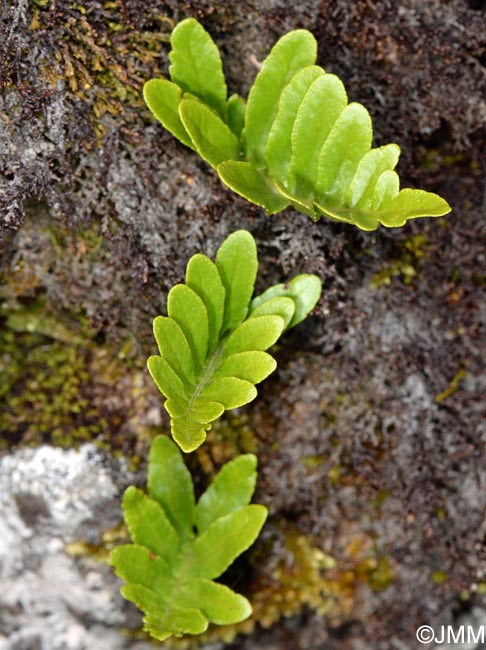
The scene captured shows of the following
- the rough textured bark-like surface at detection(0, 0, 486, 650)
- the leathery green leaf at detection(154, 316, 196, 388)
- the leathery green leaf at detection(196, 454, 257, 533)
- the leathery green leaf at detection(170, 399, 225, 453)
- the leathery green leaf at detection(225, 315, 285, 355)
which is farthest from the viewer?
the leathery green leaf at detection(196, 454, 257, 533)

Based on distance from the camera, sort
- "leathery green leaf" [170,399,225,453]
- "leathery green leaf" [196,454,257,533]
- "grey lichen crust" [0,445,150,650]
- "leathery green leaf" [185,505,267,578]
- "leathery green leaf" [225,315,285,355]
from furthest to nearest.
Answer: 1. "grey lichen crust" [0,445,150,650]
2. "leathery green leaf" [196,454,257,533]
3. "leathery green leaf" [185,505,267,578]
4. "leathery green leaf" [225,315,285,355]
5. "leathery green leaf" [170,399,225,453]

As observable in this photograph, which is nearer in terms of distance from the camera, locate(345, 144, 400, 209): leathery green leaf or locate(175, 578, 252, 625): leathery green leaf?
locate(345, 144, 400, 209): leathery green leaf

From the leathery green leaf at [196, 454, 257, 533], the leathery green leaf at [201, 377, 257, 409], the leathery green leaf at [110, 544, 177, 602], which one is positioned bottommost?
the leathery green leaf at [110, 544, 177, 602]

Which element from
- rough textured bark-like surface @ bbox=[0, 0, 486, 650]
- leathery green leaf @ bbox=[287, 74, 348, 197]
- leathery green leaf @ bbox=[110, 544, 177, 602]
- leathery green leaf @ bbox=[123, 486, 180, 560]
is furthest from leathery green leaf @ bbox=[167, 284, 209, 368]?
leathery green leaf @ bbox=[110, 544, 177, 602]

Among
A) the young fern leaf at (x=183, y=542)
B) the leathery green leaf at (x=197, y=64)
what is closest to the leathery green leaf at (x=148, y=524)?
the young fern leaf at (x=183, y=542)

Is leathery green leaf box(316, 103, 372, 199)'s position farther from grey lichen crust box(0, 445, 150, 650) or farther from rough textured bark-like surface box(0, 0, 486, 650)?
grey lichen crust box(0, 445, 150, 650)

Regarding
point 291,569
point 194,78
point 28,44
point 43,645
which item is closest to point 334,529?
point 291,569

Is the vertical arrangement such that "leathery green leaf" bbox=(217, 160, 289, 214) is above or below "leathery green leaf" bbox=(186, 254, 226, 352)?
above

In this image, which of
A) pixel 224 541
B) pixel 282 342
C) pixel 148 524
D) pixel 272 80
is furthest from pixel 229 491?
pixel 272 80
